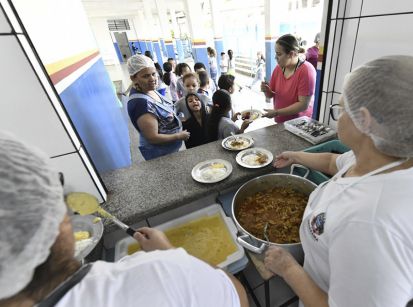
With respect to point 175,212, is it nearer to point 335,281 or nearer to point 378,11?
point 335,281

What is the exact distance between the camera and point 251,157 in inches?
59.8

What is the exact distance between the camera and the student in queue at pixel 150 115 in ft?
6.13

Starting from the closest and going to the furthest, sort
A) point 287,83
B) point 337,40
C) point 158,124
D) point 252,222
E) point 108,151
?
point 252,222, point 337,40, point 158,124, point 287,83, point 108,151

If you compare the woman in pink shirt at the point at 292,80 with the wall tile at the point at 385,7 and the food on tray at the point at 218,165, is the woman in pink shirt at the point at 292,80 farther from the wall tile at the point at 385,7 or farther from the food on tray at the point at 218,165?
the food on tray at the point at 218,165

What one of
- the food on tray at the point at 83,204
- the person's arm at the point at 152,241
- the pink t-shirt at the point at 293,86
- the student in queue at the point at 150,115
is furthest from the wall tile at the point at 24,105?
the pink t-shirt at the point at 293,86

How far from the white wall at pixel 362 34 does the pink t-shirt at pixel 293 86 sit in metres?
0.31

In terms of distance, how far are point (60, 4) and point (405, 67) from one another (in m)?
2.81

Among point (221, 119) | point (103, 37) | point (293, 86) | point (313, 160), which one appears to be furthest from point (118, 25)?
point (313, 160)

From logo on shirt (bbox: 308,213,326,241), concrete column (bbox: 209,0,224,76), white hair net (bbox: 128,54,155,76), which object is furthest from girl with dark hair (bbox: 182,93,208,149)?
concrete column (bbox: 209,0,224,76)

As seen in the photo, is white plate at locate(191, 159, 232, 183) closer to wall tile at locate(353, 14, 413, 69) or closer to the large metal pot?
the large metal pot

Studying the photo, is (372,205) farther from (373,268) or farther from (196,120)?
(196,120)

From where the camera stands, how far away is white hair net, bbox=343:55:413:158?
562 mm

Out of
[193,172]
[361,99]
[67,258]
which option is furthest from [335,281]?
[193,172]

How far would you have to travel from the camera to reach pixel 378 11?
1229 millimetres
